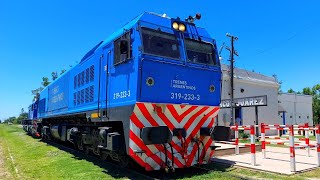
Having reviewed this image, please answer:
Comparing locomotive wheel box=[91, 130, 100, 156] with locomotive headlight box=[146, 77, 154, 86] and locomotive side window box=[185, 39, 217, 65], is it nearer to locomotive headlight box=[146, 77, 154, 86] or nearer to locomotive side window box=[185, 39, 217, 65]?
locomotive headlight box=[146, 77, 154, 86]

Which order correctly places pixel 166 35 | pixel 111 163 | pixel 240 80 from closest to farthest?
pixel 166 35 < pixel 111 163 < pixel 240 80

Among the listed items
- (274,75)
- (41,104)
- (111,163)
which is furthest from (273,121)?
(111,163)

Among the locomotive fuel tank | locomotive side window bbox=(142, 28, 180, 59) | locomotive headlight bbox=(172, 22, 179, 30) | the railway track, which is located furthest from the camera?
the locomotive fuel tank

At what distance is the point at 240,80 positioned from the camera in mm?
29984

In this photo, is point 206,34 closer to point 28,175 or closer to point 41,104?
point 28,175

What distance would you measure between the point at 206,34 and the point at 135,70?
108 inches

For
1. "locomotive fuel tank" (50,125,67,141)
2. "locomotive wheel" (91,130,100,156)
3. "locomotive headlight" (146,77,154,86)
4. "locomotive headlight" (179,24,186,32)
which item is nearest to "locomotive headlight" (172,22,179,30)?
"locomotive headlight" (179,24,186,32)

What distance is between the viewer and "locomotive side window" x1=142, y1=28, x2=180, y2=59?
761 centimetres

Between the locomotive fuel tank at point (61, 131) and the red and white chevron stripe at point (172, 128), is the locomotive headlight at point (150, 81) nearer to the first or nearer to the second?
the red and white chevron stripe at point (172, 128)

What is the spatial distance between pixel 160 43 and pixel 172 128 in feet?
7.00

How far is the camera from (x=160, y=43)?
25.8 feet

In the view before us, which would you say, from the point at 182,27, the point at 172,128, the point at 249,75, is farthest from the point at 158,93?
the point at 249,75

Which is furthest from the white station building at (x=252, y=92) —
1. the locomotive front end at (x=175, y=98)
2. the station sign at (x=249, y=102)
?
the locomotive front end at (x=175, y=98)

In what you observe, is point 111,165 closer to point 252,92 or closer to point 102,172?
point 102,172
